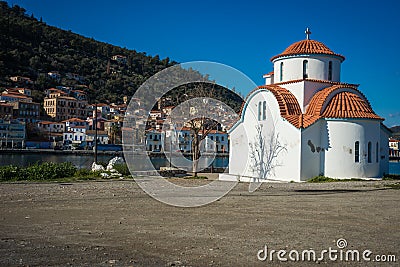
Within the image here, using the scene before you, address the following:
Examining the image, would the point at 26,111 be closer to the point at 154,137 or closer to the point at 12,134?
the point at 12,134

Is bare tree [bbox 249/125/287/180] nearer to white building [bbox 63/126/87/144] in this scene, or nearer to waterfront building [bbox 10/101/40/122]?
white building [bbox 63/126/87/144]

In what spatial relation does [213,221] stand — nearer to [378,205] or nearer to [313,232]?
[313,232]

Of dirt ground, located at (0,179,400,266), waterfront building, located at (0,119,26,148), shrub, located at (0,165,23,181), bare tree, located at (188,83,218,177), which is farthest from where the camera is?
waterfront building, located at (0,119,26,148)

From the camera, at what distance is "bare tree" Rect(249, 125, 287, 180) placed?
80.3 ft

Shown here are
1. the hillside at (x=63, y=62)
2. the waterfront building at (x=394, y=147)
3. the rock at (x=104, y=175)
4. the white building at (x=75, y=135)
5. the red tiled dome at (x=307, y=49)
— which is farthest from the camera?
the hillside at (x=63, y=62)

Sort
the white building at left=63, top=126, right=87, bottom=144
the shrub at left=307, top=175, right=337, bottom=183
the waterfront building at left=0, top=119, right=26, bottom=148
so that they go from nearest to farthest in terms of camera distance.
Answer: the shrub at left=307, top=175, right=337, bottom=183
the waterfront building at left=0, top=119, right=26, bottom=148
the white building at left=63, top=126, right=87, bottom=144

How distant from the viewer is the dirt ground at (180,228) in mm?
6594

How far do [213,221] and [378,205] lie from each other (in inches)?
231

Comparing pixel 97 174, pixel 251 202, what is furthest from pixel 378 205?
pixel 97 174

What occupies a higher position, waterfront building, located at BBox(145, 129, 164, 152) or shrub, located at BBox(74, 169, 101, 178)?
waterfront building, located at BBox(145, 129, 164, 152)

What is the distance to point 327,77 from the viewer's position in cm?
2658

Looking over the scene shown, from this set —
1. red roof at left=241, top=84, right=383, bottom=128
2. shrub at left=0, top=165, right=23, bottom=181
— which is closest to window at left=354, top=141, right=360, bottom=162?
red roof at left=241, top=84, right=383, bottom=128

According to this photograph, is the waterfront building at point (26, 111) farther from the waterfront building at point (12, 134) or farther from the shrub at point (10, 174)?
the shrub at point (10, 174)

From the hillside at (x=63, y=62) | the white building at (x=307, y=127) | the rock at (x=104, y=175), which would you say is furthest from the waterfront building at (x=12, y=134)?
the rock at (x=104, y=175)
